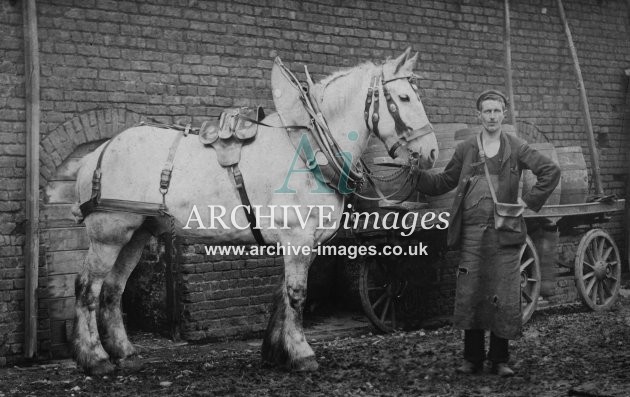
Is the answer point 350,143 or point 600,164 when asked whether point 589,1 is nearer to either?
point 600,164

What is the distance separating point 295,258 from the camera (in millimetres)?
5605

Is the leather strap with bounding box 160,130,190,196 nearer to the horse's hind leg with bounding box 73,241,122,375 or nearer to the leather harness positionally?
the leather harness

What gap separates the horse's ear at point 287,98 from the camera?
5.71 meters

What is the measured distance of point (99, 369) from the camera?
5613 millimetres

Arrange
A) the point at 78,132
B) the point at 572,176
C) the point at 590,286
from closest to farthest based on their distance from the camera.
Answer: the point at 78,132, the point at 572,176, the point at 590,286

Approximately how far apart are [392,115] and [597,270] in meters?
→ 3.82

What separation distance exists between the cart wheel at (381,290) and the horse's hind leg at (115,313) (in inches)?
92.8

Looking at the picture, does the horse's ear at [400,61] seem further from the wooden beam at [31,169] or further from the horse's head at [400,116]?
the wooden beam at [31,169]

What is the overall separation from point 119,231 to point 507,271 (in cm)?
276

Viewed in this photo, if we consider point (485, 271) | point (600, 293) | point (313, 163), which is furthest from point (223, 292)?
point (600, 293)

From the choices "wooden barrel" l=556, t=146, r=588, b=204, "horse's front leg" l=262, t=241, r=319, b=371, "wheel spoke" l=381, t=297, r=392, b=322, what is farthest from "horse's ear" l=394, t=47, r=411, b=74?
"wooden barrel" l=556, t=146, r=588, b=204

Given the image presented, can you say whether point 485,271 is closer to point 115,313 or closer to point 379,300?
point 379,300

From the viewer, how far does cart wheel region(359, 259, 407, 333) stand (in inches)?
291

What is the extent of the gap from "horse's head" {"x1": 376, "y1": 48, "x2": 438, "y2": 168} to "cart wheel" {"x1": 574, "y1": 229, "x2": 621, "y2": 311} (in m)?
Result: 3.24
